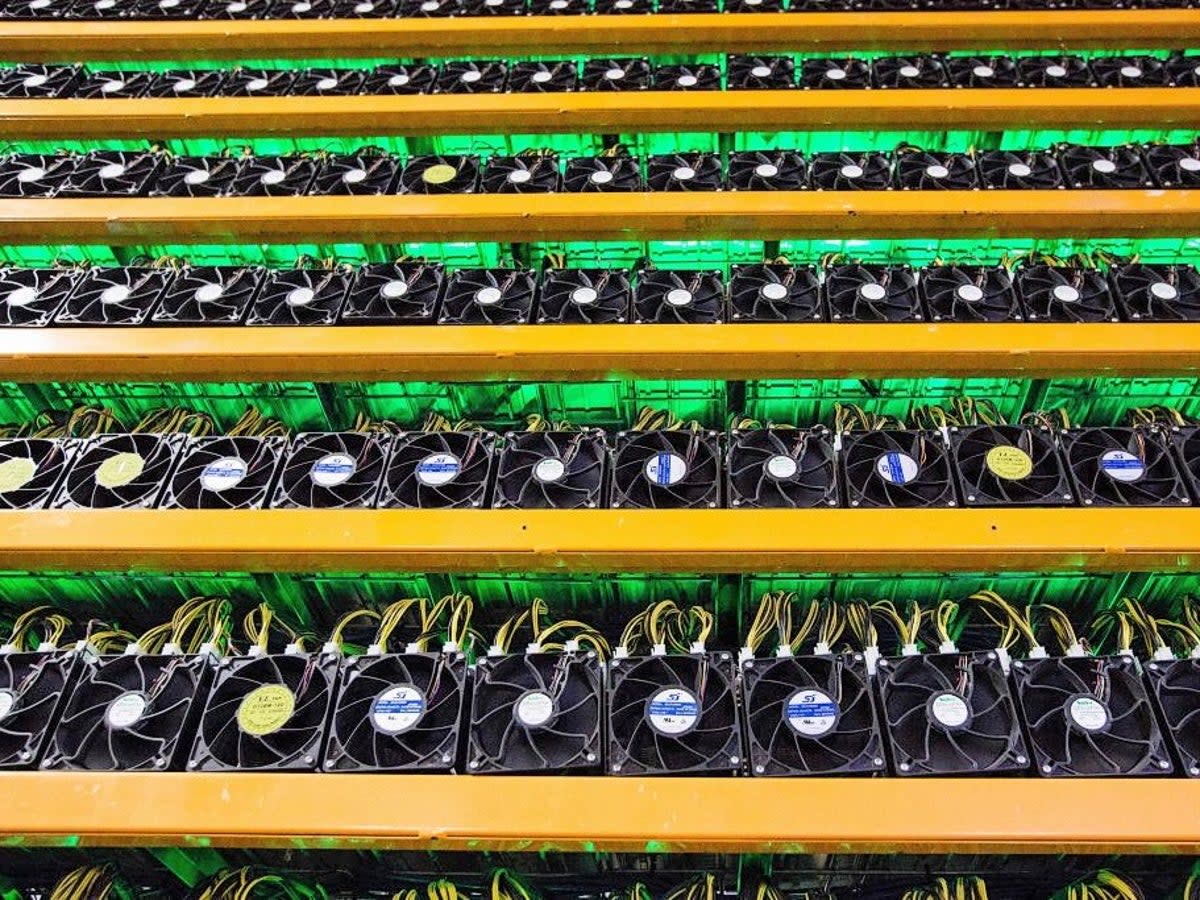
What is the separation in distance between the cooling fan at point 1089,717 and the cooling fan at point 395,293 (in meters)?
2.67

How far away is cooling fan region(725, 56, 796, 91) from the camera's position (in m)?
4.82

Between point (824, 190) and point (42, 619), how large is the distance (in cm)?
383

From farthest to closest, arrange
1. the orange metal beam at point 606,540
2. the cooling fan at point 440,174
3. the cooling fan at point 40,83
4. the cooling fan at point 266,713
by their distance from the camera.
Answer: the cooling fan at point 40,83
the cooling fan at point 440,174
the orange metal beam at point 606,540
the cooling fan at point 266,713

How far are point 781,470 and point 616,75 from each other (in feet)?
9.76

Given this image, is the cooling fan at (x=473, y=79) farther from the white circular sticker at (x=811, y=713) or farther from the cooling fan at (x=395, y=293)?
the white circular sticker at (x=811, y=713)

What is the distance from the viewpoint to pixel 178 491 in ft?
10.4

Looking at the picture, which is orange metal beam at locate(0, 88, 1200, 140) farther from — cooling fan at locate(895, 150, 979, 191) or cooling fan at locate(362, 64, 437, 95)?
cooling fan at locate(895, 150, 979, 191)

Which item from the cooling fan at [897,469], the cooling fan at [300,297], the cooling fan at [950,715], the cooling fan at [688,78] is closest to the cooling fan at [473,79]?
the cooling fan at [688,78]

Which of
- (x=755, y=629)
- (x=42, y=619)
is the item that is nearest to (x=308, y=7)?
(x=42, y=619)

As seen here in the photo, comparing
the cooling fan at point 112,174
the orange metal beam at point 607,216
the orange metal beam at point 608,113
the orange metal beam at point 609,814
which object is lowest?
the orange metal beam at point 609,814

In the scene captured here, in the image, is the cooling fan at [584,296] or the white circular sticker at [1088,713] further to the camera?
the cooling fan at [584,296]

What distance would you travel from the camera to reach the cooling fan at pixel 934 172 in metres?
4.10

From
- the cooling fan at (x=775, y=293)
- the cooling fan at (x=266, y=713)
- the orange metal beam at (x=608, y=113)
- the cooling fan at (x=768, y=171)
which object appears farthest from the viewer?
the orange metal beam at (x=608, y=113)

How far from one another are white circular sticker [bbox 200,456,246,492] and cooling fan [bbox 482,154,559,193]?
1.92m
